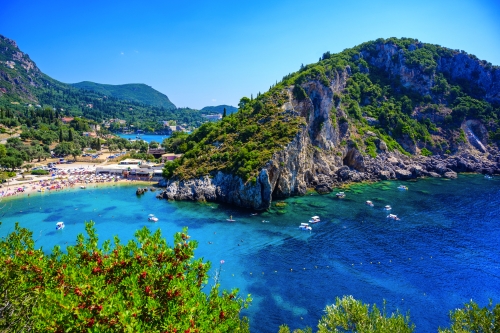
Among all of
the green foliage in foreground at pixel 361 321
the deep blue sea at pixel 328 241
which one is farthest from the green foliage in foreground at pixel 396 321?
the deep blue sea at pixel 328 241

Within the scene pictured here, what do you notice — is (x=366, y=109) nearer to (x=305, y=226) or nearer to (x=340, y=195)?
(x=340, y=195)

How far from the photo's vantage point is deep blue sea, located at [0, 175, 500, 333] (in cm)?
3003

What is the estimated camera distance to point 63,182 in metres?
74.1

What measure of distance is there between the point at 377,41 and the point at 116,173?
12103 cm

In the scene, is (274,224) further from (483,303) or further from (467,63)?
(467,63)

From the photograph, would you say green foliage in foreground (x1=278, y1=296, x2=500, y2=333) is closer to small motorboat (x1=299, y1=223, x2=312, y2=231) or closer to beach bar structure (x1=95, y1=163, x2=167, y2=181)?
small motorboat (x1=299, y1=223, x2=312, y2=231)

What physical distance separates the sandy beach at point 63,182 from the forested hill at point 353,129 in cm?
1814

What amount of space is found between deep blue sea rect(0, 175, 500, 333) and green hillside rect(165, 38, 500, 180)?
1404cm

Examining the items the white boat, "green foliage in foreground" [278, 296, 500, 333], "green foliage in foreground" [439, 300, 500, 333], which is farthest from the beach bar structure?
"green foliage in foreground" [439, 300, 500, 333]

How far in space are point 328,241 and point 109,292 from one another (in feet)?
127

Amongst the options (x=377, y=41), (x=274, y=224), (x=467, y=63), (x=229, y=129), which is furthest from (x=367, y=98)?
(x=274, y=224)

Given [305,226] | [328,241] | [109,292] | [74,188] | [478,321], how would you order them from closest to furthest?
[109,292]
[478,321]
[328,241]
[305,226]
[74,188]

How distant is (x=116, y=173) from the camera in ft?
277

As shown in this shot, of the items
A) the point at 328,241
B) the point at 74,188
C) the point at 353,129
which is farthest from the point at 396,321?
the point at 353,129
